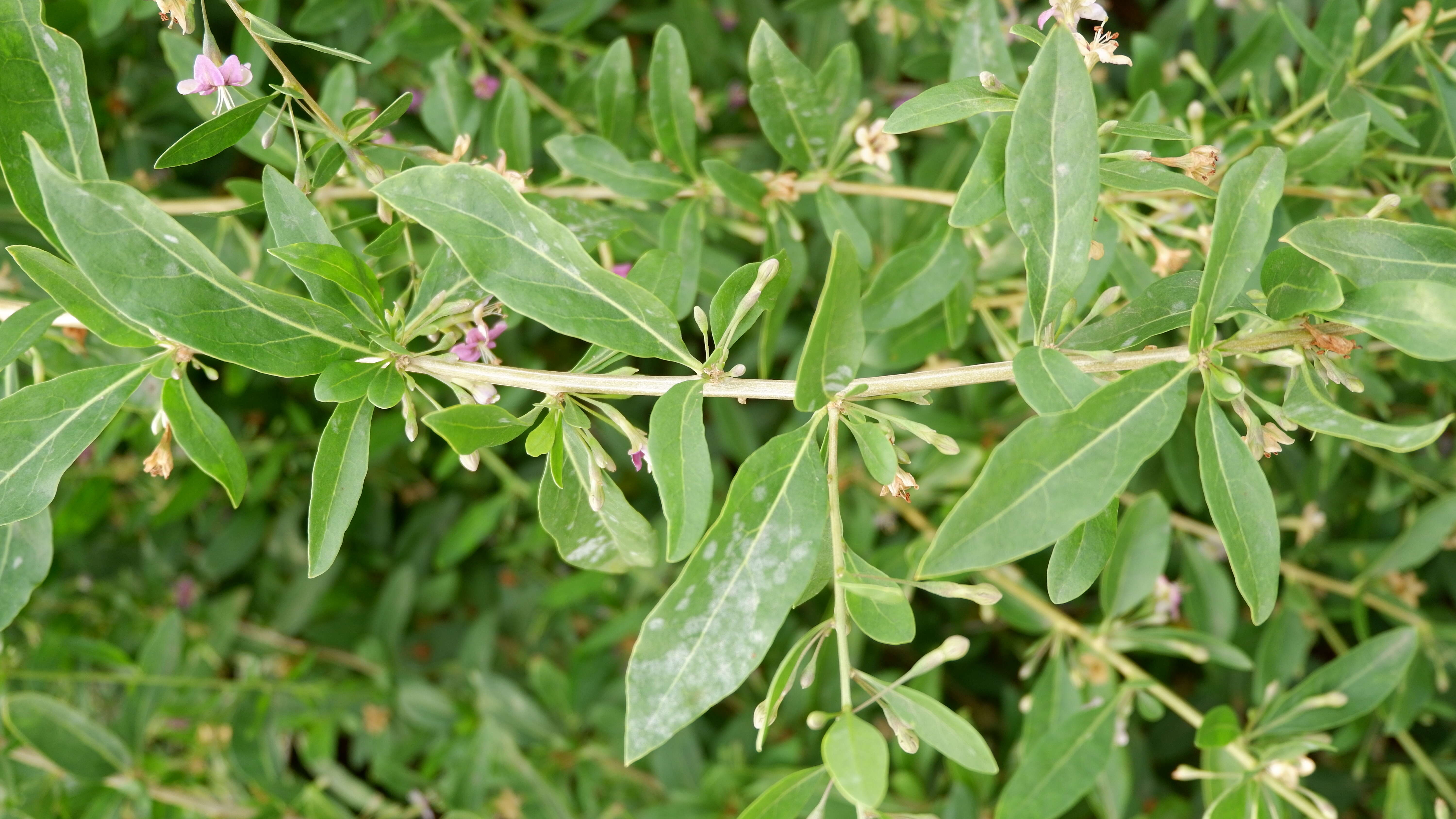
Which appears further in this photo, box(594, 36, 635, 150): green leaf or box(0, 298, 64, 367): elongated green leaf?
box(594, 36, 635, 150): green leaf

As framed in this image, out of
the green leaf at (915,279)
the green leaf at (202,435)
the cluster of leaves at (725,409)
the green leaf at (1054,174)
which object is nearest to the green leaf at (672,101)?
the cluster of leaves at (725,409)

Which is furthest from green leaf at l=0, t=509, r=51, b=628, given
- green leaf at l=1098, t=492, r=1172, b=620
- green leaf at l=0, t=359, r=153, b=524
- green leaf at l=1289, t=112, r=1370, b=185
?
green leaf at l=1289, t=112, r=1370, b=185

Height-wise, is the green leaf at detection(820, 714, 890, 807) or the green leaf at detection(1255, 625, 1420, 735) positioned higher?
the green leaf at detection(820, 714, 890, 807)

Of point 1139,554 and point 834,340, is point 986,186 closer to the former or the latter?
point 834,340

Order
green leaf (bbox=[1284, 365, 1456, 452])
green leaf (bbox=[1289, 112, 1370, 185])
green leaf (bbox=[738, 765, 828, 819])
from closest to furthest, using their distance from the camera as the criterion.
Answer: green leaf (bbox=[1284, 365, 1456, 452])
green leaf (bbox=[738, 765, 828, 819])
green leaf (bbox=[1289, 112, 1370, 185])

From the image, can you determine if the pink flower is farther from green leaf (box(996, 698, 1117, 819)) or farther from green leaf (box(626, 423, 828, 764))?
green leaf (box(996, 698, 1117, 819))

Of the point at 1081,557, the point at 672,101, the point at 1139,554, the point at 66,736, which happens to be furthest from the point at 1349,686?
the point at 66,736
